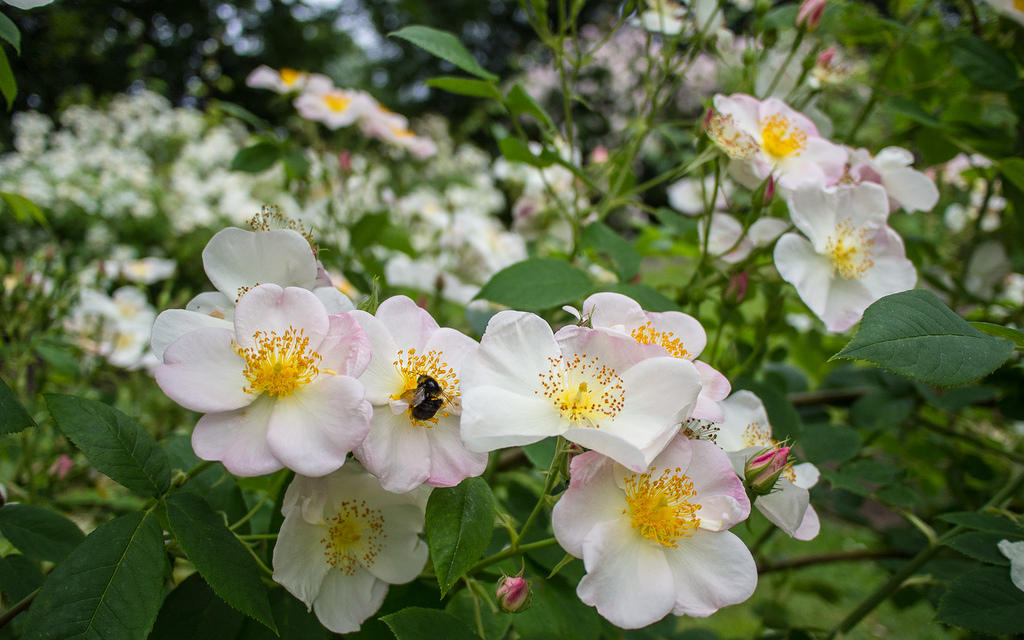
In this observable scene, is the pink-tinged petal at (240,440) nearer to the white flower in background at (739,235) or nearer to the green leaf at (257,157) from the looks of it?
the white flower in background at (739,235)

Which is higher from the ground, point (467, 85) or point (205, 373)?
point (467, 85)

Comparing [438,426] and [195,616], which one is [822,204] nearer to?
[438,426]

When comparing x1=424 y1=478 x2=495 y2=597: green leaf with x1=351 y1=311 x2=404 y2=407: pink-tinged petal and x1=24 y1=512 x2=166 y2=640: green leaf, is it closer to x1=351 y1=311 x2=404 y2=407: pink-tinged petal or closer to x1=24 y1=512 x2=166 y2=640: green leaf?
x1=351 y1=311 x2=404 y2=407: pink-tinged petal

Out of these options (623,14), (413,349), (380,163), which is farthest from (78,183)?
(413,349)

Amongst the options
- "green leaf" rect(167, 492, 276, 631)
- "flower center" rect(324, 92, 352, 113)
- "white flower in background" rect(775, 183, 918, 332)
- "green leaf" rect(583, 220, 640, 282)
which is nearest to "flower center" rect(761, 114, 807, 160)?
"white flower in background" rect(775, 183, 918, 332)

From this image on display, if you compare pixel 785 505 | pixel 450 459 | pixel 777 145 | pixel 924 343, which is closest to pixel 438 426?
pixel 450 459

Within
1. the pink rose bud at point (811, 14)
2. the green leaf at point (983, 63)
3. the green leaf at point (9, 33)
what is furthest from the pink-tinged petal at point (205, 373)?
the green leaf at point (983, 63)

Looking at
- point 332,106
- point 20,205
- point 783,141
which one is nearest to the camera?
point 783,141
